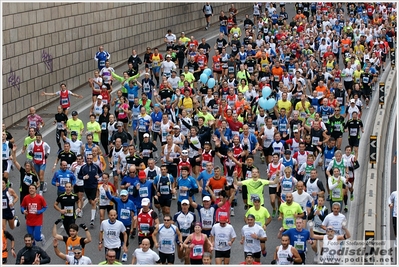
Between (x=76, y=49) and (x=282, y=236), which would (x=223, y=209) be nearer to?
(x=282, y=236)

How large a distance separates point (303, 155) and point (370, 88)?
34.9 ft

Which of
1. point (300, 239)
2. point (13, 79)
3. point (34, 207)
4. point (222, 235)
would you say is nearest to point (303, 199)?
point (300, 239)

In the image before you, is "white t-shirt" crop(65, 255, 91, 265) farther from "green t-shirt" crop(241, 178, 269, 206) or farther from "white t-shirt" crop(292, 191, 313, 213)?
"white t-shirt" crop(292, 191, 313, 213)

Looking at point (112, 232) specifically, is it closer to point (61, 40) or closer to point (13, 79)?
point (13, 79)

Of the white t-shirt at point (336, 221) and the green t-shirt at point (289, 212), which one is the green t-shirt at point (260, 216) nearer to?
the green t-shirt at point (289, 212)

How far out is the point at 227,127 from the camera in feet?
75.4

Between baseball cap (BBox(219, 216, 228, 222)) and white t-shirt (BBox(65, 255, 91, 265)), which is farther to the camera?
baseball cap (BBox(219, 216, 228, 222))

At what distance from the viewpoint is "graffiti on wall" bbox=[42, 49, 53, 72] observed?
2997 centimetres

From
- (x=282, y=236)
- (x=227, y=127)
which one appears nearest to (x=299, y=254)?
(x=282, y=236)

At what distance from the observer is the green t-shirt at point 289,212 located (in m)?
18.0

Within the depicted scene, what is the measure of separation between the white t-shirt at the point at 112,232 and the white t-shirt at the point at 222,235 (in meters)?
1.64

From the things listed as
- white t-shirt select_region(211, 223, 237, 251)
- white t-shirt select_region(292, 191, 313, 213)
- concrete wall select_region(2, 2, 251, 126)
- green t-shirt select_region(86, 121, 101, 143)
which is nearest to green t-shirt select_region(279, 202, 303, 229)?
white t-shirt select_region(292, 191, 313, 213)

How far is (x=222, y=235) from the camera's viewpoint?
17.0m

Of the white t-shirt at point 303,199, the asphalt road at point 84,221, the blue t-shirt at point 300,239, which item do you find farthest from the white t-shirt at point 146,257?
the white t-shirt at point 303,199
